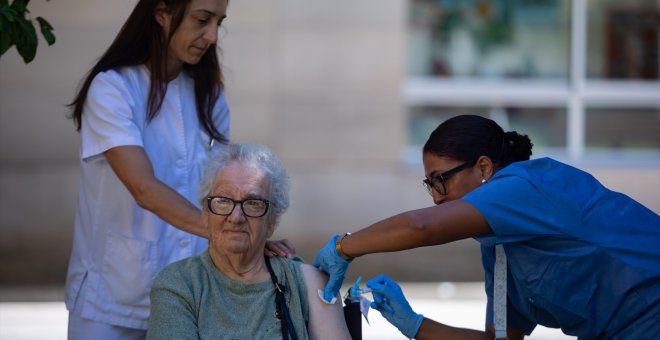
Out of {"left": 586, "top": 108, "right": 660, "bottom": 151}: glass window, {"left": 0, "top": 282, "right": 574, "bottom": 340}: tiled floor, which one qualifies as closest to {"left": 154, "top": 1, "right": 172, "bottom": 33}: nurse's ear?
{"left": 0, "top": 282, "right": 574, "bottom": 340}: tiled floor

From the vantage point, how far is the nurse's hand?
3564mm

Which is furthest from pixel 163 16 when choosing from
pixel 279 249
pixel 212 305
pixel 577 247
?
pixel 577 247

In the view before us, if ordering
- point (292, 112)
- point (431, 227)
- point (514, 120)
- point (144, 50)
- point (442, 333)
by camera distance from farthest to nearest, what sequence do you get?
point (514, 120) < point (292, 112) < point (144, 50) < point (442, 333) < point (431, 227)

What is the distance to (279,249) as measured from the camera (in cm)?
359

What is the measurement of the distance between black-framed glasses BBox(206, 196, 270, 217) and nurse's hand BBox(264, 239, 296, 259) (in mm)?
201

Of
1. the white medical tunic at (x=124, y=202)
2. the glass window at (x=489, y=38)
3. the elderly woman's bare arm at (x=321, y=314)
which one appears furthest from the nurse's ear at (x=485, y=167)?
the glass window at (x=489, y=38)

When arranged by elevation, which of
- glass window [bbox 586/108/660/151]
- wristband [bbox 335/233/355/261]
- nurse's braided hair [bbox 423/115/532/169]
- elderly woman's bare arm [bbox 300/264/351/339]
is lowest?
glass window [bbox 586/108/660/151]

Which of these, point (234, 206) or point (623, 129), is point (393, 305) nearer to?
point (234, 206)

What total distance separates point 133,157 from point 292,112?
6226 mm

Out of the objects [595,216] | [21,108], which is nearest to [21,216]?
[21,108]

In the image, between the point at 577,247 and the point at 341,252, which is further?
the point at 341,252

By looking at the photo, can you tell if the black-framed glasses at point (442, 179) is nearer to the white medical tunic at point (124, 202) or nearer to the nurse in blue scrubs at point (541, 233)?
the nurse in blue scrubs at point (541, 233)

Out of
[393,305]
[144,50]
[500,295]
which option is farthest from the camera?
[144,50]

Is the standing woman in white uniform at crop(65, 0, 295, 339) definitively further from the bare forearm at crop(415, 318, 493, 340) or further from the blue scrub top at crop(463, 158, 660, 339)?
the blue scrub top at crop(463, 158, 660, 339)
